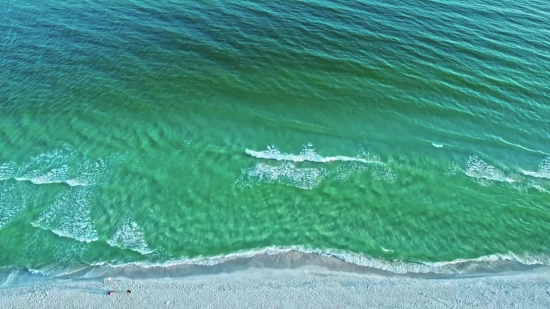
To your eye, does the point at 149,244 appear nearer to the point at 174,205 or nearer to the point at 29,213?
the point at 174,205

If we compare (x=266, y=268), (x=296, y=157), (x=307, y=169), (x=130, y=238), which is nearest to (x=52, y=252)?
(x=130, y=238)

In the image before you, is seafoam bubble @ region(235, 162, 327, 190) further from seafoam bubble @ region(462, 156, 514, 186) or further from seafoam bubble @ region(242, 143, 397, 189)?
seafoam bubble @ region(462, 156, 514, 186)

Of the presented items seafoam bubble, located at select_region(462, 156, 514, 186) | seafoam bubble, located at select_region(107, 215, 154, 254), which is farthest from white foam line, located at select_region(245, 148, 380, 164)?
seafoam bubble, located at select_region(107, 215, 154, 254)

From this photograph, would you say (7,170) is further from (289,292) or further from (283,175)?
(289,292)

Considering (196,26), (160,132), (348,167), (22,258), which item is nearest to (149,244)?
(22,258)

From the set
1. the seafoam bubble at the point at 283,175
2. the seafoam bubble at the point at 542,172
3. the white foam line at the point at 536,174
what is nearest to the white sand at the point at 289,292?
the seafoam bubble at the point at 283,175

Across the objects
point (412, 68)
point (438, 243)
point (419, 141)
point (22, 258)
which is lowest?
point (22, 258)
